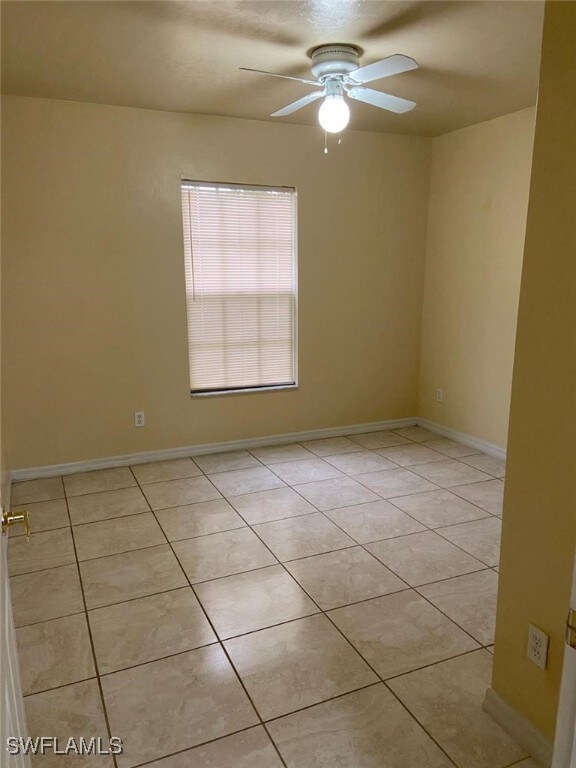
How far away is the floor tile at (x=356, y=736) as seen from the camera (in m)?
1.66

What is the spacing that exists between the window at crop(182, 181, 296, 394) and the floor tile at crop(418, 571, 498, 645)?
238cm

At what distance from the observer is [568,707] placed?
1063mm

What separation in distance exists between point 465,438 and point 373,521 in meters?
1.77

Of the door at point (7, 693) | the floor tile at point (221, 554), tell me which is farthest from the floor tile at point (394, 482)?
the door at point (7, 693)

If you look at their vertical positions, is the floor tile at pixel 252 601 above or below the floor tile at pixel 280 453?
below

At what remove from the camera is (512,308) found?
159 inches

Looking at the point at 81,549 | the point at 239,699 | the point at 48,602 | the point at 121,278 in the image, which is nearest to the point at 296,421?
the point at 121,278

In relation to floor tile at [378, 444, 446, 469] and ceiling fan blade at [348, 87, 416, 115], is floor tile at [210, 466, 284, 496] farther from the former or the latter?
ceiling fan blade at [348, 87, 416, 115]

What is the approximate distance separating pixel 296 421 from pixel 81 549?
2.21 metres

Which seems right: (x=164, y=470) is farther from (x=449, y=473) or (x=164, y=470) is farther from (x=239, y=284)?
(x=449, y=473)

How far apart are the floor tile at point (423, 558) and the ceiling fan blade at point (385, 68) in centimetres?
230

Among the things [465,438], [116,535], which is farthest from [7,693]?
[465,438]

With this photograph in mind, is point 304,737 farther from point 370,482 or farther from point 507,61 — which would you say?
point 507,61

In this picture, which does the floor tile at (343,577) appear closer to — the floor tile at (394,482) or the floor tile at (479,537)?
the floor tile at (479,537)
